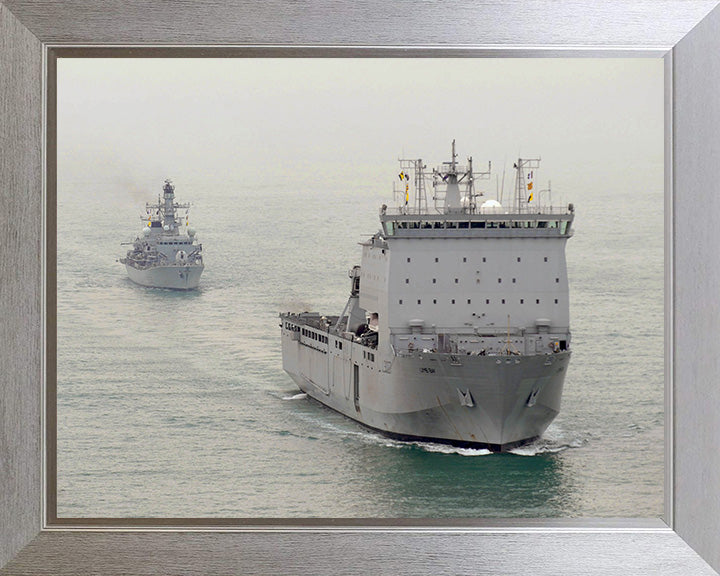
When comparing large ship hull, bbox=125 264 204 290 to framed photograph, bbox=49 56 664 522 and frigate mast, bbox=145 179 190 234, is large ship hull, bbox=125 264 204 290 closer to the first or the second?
framed photograph, bbox=49 56 664 522

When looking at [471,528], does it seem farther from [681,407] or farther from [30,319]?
[30,319]

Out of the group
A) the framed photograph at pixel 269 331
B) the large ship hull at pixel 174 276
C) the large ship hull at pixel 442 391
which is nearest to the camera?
the framed photograph at pixel 269 331

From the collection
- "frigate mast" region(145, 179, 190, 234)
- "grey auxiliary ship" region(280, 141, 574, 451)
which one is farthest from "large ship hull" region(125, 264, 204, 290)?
"grey auxiliary ship" region(280, 141, 574, 451)

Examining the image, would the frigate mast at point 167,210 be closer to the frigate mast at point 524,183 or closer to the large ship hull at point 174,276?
the large ship hull at point 174,276

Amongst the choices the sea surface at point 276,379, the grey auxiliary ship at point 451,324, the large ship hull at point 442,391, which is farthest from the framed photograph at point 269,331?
the large ship hull at point 442,391

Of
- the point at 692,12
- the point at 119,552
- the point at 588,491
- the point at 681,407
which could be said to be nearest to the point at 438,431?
the point at 588,491
